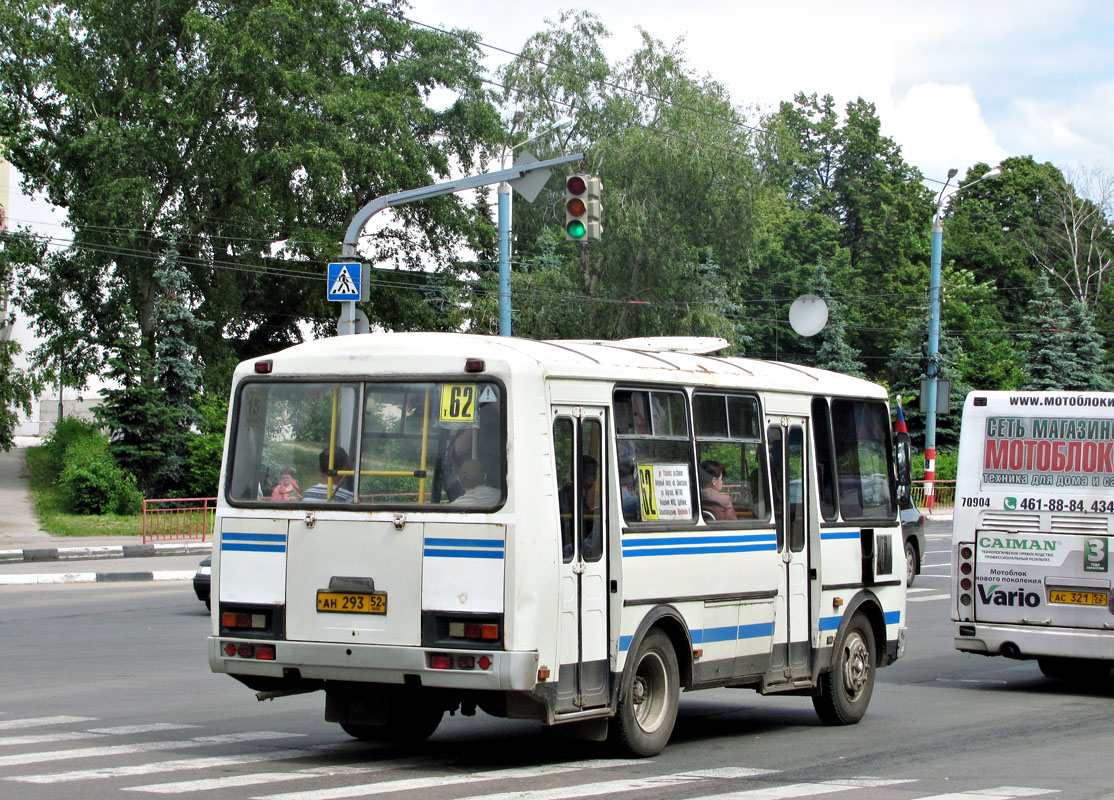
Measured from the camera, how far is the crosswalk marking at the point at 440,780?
7.75 meters

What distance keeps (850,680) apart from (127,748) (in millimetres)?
5655

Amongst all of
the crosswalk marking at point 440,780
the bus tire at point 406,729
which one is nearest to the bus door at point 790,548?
the crosswalk marking at point 440,780

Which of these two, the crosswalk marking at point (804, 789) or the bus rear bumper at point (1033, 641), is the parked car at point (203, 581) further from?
the crosswalk marking at point (804, 789)

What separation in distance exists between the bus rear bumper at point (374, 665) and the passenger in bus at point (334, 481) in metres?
0.89

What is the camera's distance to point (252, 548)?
8961mm

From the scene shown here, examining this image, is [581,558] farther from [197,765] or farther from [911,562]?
[911,562]

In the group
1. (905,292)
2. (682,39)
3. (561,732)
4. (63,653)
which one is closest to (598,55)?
(682,39)

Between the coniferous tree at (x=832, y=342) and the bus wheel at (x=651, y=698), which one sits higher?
the coniferous tree at (x=832, y=342)

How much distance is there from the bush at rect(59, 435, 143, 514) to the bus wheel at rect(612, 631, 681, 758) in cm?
2795

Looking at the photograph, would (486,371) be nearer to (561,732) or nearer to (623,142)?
(561,732)

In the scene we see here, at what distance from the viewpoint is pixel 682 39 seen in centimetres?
5291

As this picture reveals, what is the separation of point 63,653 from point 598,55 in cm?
4377

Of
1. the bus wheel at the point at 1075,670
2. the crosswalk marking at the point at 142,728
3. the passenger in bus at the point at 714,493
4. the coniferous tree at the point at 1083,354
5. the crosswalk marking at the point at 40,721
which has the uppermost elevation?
the coniferous tree at the point at 1083,354

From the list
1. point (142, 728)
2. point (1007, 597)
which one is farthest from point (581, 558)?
point (1007, 597)
